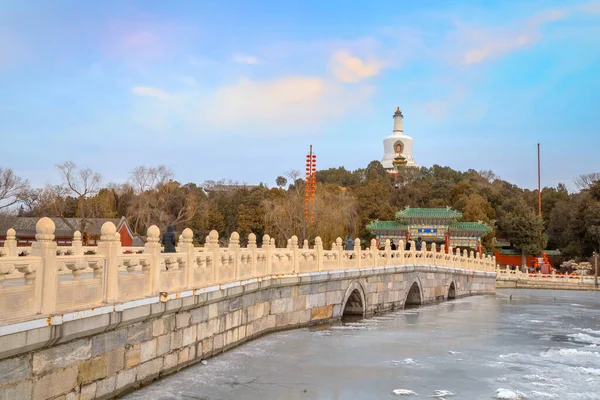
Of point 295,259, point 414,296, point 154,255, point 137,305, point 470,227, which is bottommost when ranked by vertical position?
point 414,296

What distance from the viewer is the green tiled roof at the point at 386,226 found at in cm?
4350

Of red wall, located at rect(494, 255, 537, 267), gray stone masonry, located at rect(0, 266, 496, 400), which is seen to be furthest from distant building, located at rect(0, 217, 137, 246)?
red wall, located at rect(494, 255, 537, 267)

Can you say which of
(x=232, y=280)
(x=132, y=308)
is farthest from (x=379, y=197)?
(x=132, y=308)

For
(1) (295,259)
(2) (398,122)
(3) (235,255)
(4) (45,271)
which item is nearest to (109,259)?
(4) (45,271)

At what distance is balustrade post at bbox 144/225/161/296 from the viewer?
8.42 meters

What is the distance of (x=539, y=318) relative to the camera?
19859mm

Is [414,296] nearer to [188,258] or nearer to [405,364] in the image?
[405,364]

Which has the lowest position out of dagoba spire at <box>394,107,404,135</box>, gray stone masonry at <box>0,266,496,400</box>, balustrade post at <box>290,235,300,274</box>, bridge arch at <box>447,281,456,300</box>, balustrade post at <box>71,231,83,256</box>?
bridge arch at <box>447,281,456,300</box>

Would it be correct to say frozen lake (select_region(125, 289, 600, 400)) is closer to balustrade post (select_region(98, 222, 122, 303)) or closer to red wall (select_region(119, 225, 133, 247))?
balustrade post (select_region(98, 222, 122, 303))

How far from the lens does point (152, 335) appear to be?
28.2ft

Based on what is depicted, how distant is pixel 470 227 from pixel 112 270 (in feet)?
120

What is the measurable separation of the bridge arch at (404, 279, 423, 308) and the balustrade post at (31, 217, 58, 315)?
18500 millimetres

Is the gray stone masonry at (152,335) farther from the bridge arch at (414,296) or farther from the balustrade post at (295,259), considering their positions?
the bridge arch at (414,296)

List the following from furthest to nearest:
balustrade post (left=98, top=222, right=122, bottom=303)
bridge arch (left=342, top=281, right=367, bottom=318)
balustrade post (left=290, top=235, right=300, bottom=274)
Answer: bridge arch (left=342, top=281, right=367, bottom=318)
balustrade post (left=290, top=235, right=300, bottom=274)
balustrade post (left=98, top=222, right=122, bottom=303)
